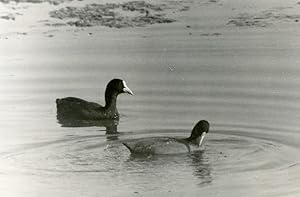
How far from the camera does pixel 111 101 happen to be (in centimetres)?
1168

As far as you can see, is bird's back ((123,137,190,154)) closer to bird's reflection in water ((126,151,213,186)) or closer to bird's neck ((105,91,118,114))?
bird's reflection in water ((126,151,213,186))

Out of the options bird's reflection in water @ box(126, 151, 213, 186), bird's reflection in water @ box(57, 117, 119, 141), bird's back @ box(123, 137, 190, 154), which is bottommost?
bird's reflection in water @ box(126, 151, 213, 186)

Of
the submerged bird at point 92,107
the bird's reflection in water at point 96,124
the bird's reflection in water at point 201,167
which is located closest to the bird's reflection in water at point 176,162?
the bird's reflection in water at point 201,167

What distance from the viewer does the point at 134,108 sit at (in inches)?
448

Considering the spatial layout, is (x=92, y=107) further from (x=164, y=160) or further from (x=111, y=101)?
(x=164, y=160)

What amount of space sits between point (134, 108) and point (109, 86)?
572mm

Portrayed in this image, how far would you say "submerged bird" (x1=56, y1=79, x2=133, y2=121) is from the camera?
1140 centimetres

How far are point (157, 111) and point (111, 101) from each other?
3.78ft

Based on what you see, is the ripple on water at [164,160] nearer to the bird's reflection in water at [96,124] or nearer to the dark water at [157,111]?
the dark water at [157,111]

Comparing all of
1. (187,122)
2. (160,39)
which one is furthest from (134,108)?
(160,39)

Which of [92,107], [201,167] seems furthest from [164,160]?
[92,107]

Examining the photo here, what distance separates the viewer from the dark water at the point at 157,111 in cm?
803

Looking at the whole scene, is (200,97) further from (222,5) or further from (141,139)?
(222,5)

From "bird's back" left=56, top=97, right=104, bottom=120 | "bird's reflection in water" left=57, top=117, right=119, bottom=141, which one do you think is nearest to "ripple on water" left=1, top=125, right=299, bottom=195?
"bird's reflection in water" left=57, top=117, right=119, bottom=141
